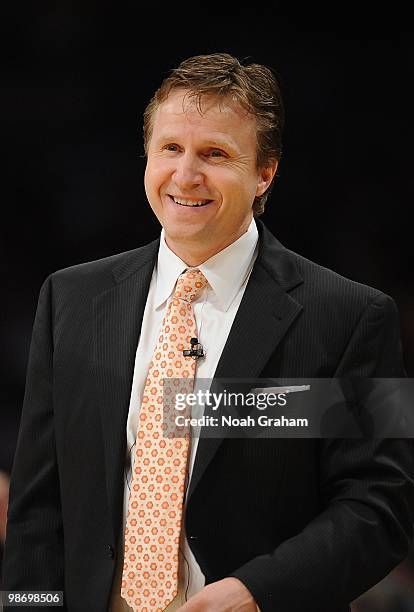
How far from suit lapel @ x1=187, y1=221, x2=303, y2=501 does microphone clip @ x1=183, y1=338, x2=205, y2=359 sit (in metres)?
0.05

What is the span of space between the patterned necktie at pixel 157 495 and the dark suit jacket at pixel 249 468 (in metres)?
0.04

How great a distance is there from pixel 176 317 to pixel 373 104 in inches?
26.1

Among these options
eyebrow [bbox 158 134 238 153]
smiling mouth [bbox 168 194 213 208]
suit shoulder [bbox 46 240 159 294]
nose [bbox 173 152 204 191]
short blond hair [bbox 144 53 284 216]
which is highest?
short blond hair [bbox 144 53 284 216]

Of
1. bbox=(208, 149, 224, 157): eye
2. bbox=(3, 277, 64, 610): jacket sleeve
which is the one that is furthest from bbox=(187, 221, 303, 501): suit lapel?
bbox=(3, 277, 64, 610): jacket sleeve

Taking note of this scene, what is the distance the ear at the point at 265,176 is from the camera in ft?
6.20

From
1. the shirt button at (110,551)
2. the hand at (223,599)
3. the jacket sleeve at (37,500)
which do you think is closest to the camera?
the hand at (223,599)

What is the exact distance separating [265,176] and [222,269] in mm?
214

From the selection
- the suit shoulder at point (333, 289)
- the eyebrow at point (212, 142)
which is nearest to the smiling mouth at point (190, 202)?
the eyebrow at point (212, 142)

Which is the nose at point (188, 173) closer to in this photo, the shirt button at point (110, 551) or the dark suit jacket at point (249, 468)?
the dark suit jacket at point (249, 468)

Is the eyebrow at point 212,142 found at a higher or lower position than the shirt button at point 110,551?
higher

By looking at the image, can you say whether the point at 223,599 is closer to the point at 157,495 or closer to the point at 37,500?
the point at 157,495

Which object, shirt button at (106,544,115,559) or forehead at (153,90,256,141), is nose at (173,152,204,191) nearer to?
forehead at (153,90,256,141)

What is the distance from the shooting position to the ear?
1.89 meters

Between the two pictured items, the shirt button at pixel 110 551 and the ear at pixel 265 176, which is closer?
the shirt button at pixel 110 551
